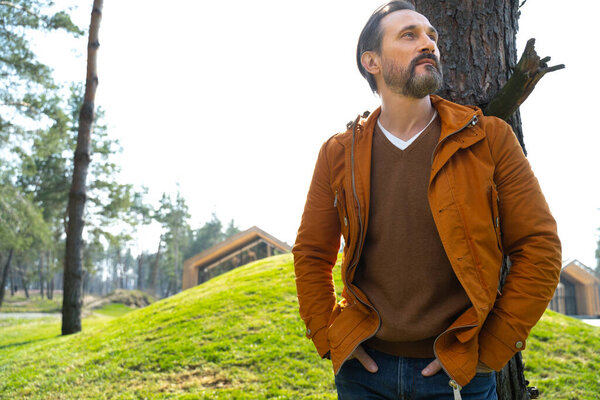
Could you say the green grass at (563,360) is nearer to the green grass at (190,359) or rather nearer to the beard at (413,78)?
the green grass at (190,359)

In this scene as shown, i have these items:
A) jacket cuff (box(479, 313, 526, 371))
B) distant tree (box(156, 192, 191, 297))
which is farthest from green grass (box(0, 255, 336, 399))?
distant tree (box(156, 192, 191, 297))

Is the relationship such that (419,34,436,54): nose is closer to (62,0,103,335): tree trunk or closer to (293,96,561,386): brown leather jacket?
(293,96,561,386): brown leather jacket

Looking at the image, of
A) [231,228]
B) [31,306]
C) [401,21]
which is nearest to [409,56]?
[401,21]

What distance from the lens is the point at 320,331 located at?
235 centimetres

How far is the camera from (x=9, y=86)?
63.0 feet

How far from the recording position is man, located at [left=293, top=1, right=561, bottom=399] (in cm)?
193

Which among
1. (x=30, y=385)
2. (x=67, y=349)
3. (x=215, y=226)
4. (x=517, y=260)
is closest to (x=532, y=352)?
(x=517, y=260)

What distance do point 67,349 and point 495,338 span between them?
10652 millimetres

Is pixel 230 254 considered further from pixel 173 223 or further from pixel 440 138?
pixel 173 223

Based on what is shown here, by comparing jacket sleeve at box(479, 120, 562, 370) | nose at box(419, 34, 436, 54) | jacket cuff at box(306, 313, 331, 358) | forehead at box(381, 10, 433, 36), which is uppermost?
forehead at box(381, 10, 433, 36)

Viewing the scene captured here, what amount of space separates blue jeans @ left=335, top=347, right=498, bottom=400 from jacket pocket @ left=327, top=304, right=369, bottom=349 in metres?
0.14

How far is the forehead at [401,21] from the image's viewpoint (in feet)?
7.66

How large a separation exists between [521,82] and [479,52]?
56cm

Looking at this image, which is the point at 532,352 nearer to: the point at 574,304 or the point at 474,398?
the point at 474,398
